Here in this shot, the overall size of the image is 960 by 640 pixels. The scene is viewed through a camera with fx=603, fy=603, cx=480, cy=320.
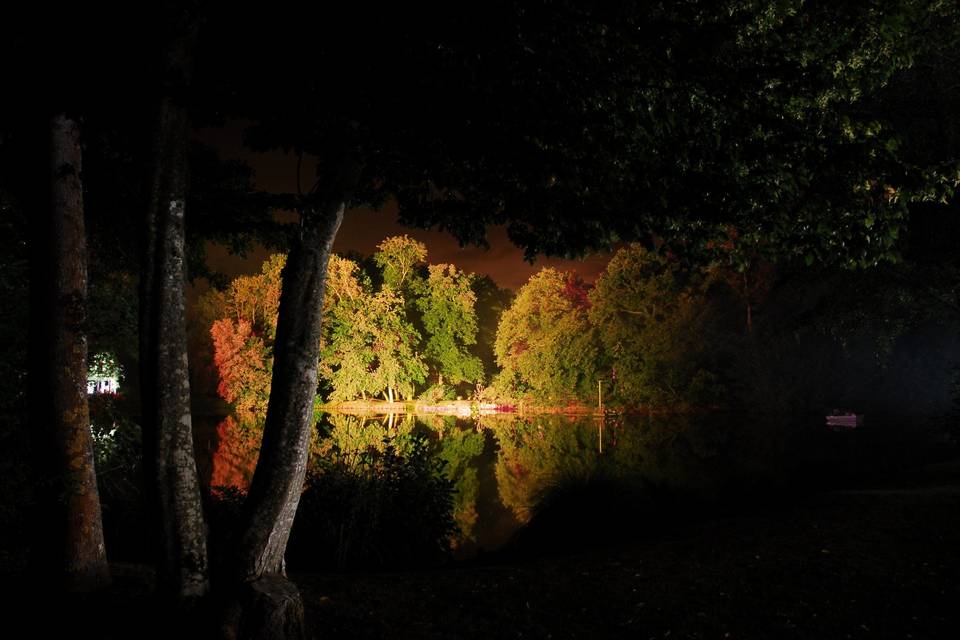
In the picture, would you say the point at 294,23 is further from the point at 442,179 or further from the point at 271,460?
the point at 271,460

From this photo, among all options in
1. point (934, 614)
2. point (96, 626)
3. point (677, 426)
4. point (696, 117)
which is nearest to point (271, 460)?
point (96, 626)

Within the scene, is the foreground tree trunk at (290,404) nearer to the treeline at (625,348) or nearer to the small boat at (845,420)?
the treeline at (625,348)

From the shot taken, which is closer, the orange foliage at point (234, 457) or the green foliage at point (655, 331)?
the orange foliage at point (234, 457)

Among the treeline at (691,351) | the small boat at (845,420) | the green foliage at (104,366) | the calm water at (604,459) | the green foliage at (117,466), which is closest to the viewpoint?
the green foliage at (117,466)

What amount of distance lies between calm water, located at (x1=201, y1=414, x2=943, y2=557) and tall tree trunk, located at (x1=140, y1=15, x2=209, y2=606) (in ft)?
20.6

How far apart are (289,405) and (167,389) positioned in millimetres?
910

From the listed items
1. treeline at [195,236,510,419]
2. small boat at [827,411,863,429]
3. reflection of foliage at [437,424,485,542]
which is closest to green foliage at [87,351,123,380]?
reflection of foliage at [437,424,485,542]

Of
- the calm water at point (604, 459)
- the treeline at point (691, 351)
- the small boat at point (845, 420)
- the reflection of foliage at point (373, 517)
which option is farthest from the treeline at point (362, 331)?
the reflection of foliage at point (373, 517)

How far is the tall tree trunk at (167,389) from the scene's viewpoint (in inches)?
170

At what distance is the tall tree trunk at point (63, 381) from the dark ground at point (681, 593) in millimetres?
500

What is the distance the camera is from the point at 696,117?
458cm

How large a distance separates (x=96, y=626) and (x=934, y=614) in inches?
268

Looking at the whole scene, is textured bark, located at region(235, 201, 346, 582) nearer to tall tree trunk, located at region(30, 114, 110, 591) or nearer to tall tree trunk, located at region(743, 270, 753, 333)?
tall tree trunk, located at region(30, 114, 110, 591)

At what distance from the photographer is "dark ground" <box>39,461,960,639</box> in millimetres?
5055
